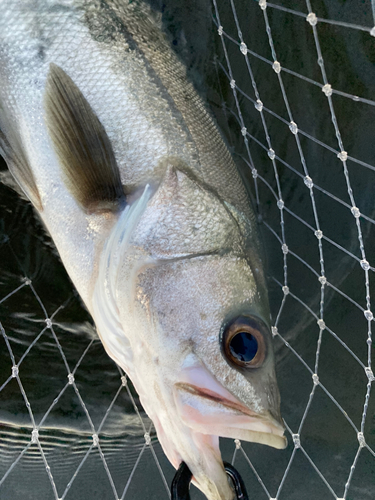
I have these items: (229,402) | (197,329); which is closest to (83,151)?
(197,329)

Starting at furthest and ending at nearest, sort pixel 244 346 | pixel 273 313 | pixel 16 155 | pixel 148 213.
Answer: pixel 273 313
pixel 16 155
pixel 148 213
pixel 244 346

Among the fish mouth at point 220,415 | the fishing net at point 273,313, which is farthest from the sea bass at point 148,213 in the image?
the fishing net at point 273,313

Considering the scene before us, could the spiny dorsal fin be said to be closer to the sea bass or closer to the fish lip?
the sea bass

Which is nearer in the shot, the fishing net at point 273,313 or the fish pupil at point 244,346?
the fish pupil at point 244,346

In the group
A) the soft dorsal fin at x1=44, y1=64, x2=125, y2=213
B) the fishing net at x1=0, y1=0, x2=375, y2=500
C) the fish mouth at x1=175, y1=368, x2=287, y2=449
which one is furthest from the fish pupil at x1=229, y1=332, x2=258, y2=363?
the fishing net at x1=0, y1=0, x2=375, y2=500

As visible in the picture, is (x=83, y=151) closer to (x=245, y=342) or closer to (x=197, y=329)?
(x=197, y=329)

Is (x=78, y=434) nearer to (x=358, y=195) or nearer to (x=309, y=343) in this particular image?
(x=309, y=343)

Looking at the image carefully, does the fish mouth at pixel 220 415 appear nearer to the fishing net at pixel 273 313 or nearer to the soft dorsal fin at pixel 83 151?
the soft dorsal fin at pixel 83 151

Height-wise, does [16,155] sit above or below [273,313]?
above
